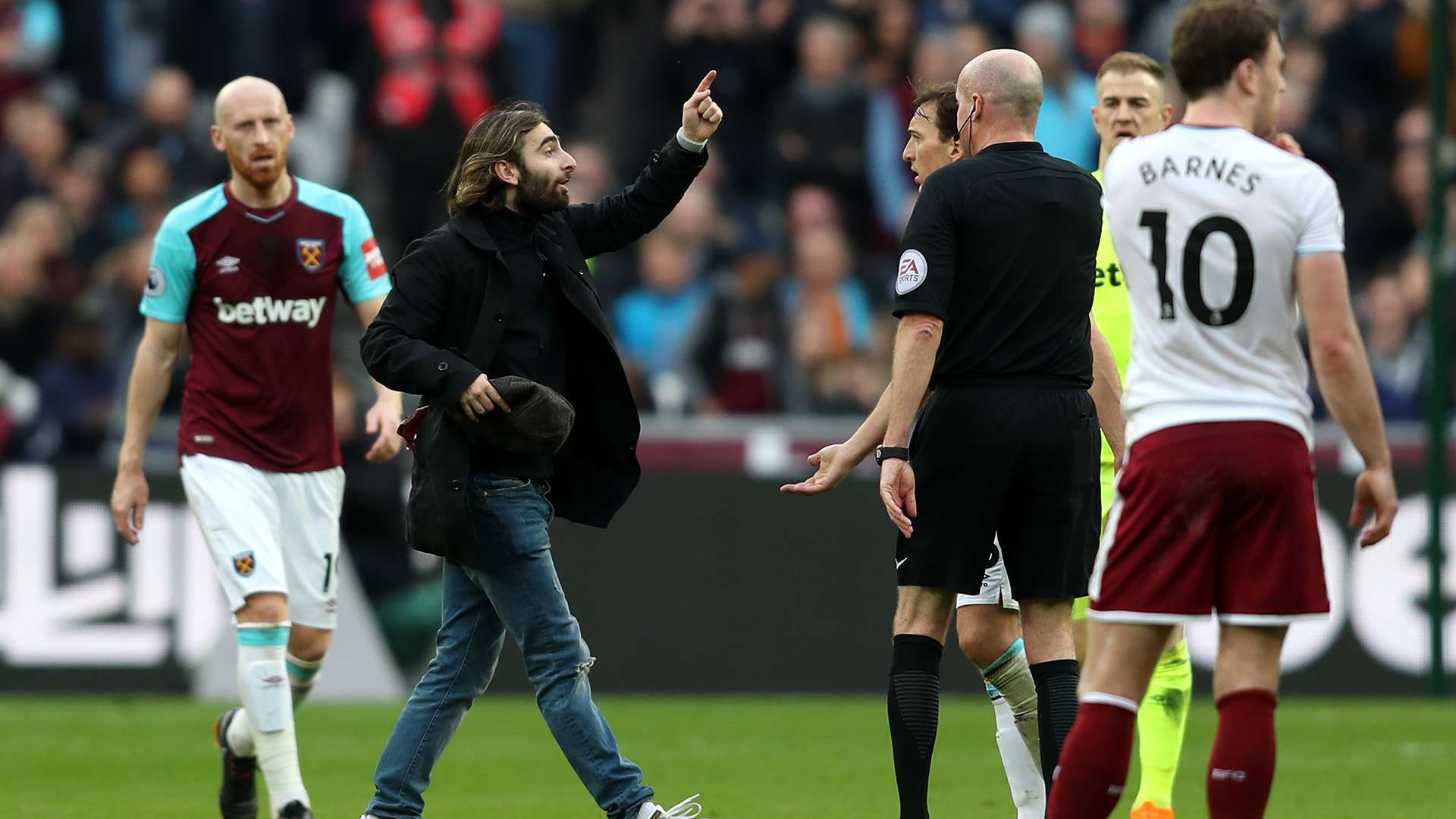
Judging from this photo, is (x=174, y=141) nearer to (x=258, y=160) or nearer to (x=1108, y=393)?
(x=258, y=160)

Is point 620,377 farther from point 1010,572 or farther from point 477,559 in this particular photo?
point 1010,572

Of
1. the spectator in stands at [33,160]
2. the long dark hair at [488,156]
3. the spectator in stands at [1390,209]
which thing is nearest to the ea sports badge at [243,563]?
the long dark hair at [488,156]

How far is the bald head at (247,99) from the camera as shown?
7.83 metres

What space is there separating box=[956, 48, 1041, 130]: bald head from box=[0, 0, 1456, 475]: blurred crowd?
749cm

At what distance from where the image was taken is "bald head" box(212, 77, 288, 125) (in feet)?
25.7

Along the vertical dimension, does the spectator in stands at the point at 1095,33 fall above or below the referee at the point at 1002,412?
above

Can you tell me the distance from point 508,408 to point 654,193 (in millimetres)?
943

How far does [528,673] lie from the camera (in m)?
6.74

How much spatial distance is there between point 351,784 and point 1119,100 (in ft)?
14.0

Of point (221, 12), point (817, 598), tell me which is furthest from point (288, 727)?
point (221, 12)

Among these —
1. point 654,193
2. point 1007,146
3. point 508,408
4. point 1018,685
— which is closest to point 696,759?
point 1018,685

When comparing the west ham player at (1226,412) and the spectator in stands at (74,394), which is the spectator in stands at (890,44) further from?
the west ham player at (1226,412)

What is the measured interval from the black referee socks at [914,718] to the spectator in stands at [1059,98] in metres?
8.05

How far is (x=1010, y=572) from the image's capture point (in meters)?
6.70
